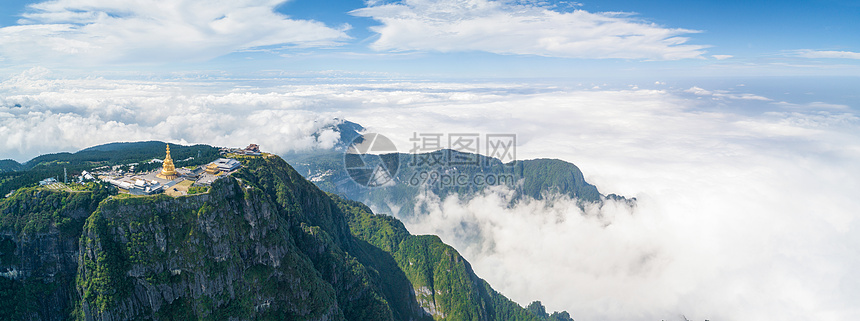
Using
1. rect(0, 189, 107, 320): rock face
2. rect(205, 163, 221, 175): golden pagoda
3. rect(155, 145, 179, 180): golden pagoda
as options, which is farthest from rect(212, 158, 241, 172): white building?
rect(0, 189, 107, 320): rock face

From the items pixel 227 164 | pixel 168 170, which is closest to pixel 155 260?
pixel 168 170

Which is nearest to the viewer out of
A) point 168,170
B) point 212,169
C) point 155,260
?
point 155,260

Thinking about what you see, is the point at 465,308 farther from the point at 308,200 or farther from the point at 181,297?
the point at 181,297

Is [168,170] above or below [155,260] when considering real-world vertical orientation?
above

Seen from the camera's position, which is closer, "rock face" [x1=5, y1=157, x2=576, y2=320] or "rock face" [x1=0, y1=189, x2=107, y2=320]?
"rock face" [x1=0, y1=189, x2=107, y2=320]

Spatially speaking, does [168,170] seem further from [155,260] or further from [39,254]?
[39,254]

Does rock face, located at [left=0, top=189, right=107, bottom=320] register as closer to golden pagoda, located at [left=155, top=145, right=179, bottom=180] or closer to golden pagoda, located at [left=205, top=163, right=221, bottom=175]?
golden pagoda, located at [left=155, top=145, right=179, bottom=180]

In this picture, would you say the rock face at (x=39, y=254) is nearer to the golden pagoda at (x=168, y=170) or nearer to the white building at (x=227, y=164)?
the golden pagoda at (x=168, y=170)

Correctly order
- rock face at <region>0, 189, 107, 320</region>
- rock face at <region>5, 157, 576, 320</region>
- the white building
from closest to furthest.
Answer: rock face at <region>0, 189, 107, 320</region> → rock face at <region>5, 157, 576, 320</region> → the white building

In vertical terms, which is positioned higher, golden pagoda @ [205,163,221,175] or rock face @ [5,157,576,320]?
golden pagoda @ [205,163,221,175]

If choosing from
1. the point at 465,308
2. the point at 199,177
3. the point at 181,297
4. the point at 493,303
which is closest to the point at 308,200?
the point at 199,177

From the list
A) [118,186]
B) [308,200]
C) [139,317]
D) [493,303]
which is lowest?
[493,303]
